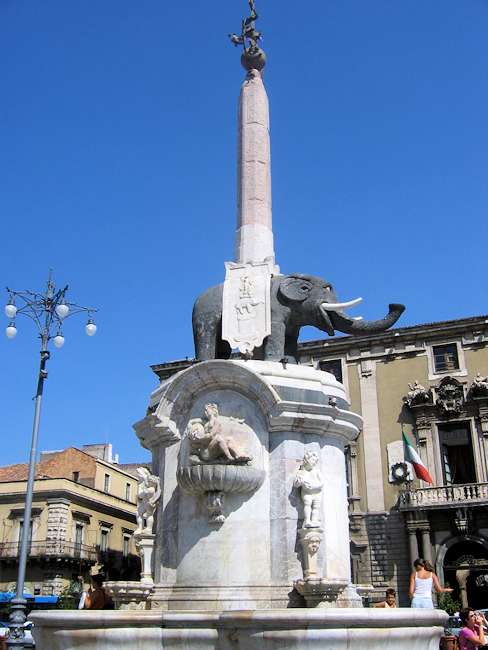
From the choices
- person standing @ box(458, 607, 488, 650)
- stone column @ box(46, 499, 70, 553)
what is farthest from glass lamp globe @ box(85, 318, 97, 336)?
stone column @ box(46, 499, 70, 553)

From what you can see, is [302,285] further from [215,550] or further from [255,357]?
[215,550]

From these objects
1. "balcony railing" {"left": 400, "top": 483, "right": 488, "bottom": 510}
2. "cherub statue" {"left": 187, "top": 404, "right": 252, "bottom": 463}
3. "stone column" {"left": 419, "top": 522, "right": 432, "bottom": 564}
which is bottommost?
"cherub statue" {"left": 187, "top": 404, "right": 252, "bottom": 463}

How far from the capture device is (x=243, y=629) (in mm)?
7410

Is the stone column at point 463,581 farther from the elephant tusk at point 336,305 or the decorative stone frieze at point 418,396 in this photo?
the elephant tusk at point 336,305

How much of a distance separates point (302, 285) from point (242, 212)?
2.10 m

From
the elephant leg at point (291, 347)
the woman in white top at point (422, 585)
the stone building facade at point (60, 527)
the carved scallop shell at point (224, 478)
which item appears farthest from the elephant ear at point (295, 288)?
the stone building facade at point (60, 527)

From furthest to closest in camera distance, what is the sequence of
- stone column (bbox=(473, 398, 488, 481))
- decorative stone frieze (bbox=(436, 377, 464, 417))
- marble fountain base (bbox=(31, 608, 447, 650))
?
1. decorative stone frieze (bbox=(436, 377, 464, 417))
2. stone column (bbox=(473, 398, 488, 481))
3. marble fountain base (bbox=(31, 608, 447, 650))

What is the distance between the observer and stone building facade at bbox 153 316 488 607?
30.4 meters

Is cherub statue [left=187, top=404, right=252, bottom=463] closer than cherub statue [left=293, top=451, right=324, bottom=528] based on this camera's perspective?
No

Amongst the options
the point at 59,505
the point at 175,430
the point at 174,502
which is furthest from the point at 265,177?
the point at 59,505

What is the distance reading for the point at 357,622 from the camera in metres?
7.03

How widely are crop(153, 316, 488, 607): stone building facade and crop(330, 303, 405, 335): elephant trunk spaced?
71.6 feet

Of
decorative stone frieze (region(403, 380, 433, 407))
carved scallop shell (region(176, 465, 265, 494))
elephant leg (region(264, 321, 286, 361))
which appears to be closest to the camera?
carved scallop shell (region(176, 465, 265, 494))

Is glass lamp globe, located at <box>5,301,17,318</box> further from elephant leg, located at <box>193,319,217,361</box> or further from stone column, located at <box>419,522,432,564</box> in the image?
stone column, located at <box>419,522,432,564</box>
